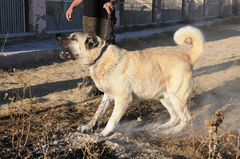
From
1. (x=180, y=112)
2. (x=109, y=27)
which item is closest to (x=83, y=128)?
(x=180, y=112)

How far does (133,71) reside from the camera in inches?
151

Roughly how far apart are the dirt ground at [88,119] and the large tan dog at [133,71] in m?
0.33

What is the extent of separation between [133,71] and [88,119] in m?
1.09

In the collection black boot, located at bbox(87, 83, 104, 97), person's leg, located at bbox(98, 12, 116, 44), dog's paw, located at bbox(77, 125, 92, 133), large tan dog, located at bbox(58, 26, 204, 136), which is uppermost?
person's leg, located at bbox(98, 12, 116, 44)

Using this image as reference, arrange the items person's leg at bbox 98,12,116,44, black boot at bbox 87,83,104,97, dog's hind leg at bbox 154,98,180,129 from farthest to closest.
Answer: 1. black boot at bbox 87,83,104,97
2. person's leg at bbox 98,12,116,44
3. dog's hind leg at bbox 154,98,180,129

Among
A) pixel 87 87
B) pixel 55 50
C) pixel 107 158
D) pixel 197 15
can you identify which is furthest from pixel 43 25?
pixel 197 15

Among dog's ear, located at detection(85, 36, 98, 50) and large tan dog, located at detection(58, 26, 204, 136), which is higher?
dog's ear, located at detection(85, 36, 98, 50)

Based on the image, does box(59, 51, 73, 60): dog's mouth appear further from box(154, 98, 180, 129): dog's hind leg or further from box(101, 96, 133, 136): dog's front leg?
box(154, 98, 180, 129): dog's hind leg

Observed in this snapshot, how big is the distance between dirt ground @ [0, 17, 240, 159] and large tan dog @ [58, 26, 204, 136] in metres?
0.33

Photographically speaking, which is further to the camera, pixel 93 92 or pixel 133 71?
pixel 93 92

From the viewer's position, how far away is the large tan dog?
3.71 m

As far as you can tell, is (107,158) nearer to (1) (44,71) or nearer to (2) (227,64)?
(1) (44,71)

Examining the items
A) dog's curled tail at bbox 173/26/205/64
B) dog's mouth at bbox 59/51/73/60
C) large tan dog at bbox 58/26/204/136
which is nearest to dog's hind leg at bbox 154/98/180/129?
large tan dog at bbox 58/26/204/136

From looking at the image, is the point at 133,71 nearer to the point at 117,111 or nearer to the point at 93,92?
the point at 117,111
